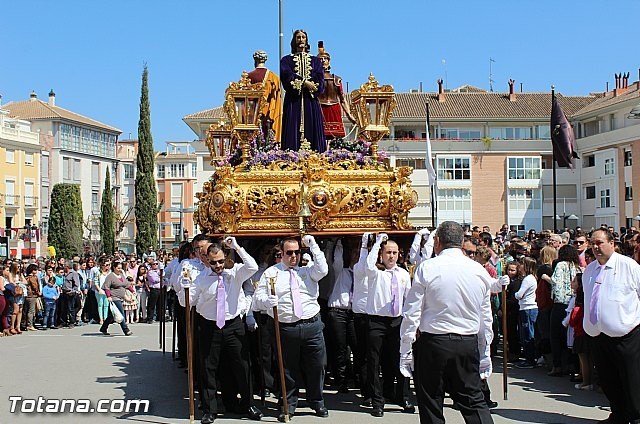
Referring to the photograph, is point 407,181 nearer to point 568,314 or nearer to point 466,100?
point 568,314

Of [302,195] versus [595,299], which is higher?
[302,195]

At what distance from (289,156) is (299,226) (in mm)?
1002

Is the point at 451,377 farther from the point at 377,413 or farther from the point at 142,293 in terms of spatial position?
the point at 142,293

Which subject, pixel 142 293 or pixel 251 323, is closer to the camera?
pixel 251 323

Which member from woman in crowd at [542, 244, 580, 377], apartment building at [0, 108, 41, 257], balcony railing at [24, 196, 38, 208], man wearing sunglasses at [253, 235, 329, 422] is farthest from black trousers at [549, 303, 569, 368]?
balcony railing at [24, 196, 38, 208]

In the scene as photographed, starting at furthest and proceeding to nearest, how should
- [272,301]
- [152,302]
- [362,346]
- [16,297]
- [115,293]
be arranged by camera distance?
[152,302], [16,297], [115,293], [362,346], [272,301]

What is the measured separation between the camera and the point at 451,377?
630 centimetres

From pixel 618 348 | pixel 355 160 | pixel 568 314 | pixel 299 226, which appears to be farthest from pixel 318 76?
pixel 618 348

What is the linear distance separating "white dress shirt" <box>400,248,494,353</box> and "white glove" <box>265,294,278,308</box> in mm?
2218

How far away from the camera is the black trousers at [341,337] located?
381 inches

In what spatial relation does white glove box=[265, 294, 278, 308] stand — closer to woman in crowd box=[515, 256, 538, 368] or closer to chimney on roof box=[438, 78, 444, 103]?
woman in crowd box=[515, 256, 538, 368]

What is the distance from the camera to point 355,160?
10.3m

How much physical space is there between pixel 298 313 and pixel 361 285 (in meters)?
0.82

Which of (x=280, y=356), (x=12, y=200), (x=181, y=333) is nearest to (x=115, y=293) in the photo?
(x=181, y=333)
